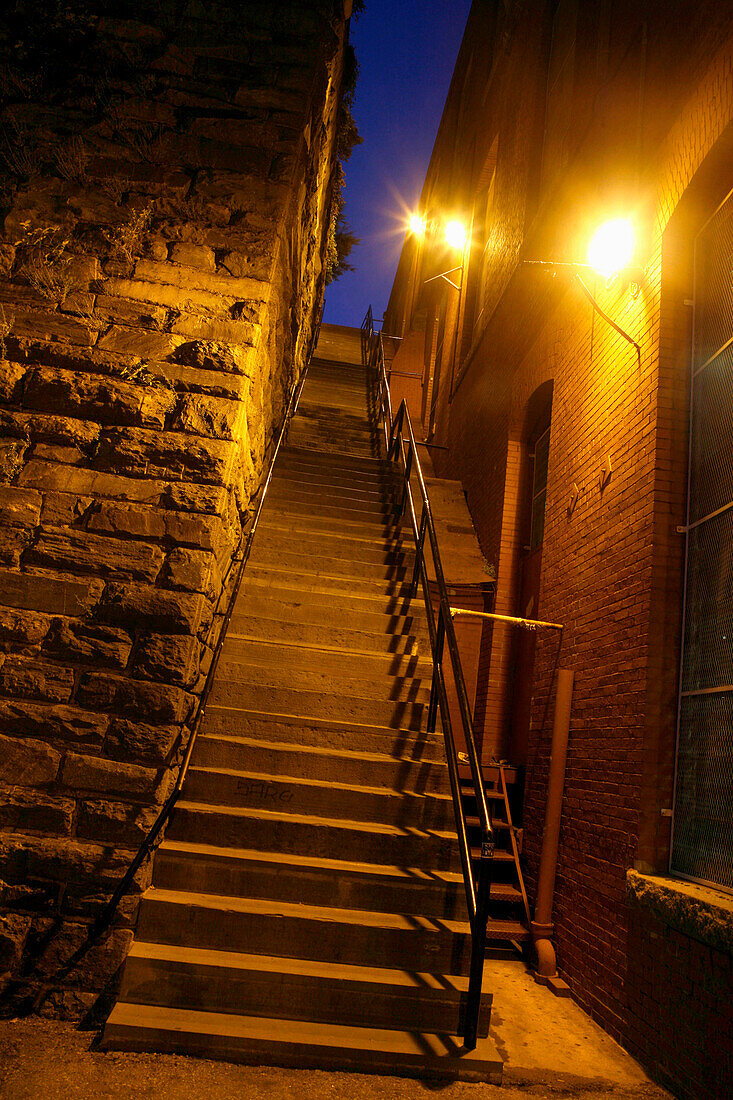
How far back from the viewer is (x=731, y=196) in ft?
13.3

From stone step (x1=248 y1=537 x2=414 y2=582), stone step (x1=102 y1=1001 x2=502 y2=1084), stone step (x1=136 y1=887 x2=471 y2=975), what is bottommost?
stone step (x1=102 y1=1001 x2=502 y2=1084)

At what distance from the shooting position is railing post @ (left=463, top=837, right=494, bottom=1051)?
3.06m

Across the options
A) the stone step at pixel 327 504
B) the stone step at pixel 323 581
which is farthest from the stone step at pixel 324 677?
the stone step at pixel 327 504

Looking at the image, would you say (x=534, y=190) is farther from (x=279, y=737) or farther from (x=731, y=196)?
(x=279, y=737)

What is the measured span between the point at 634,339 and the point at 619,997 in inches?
166

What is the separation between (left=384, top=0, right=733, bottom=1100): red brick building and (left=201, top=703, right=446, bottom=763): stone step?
1.31m

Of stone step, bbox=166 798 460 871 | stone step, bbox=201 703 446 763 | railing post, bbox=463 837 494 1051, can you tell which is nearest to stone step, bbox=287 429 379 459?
stone step, bbox=201 703 446 763

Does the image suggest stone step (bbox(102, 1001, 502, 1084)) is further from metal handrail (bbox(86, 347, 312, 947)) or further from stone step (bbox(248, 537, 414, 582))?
stone step (bbox(248, 537, 414, 582))

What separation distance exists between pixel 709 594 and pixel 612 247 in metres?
2.84

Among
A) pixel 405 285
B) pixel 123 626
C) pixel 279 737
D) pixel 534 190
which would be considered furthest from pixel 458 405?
pixel 405 285

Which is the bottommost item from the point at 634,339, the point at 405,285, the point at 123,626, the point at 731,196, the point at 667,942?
the point at 667,942

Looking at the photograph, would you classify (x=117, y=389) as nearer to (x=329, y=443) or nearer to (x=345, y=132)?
(x=345, y=132)

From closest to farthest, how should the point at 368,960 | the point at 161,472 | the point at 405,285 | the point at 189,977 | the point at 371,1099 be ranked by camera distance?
the point at 371,1099 < the point at 189,977 < the point at 368,960 < the point at 161,472 < the point at 405,285

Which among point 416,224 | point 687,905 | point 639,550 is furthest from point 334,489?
point 416,224
